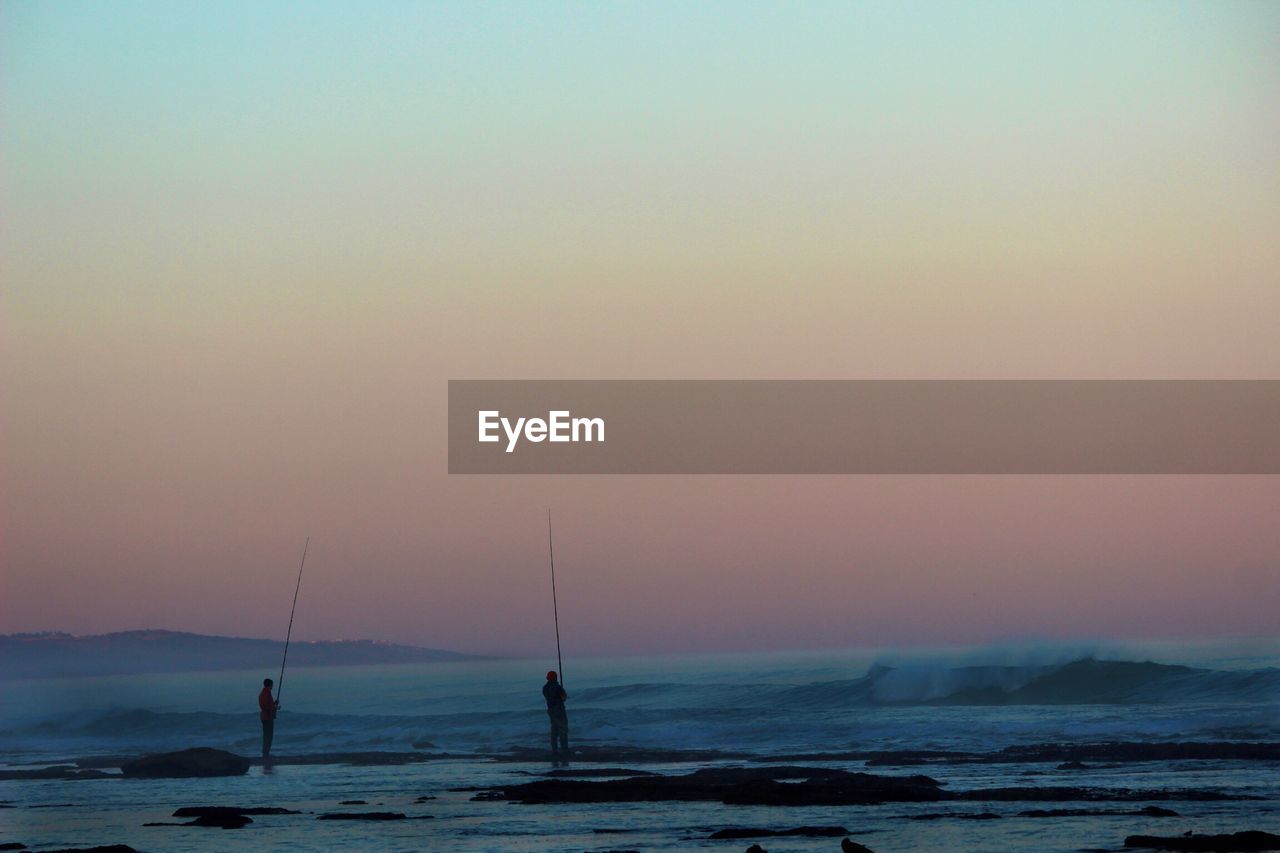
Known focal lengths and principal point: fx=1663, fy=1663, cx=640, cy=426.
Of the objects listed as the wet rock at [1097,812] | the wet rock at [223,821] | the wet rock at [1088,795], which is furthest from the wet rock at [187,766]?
the wet rock at [1097,812]

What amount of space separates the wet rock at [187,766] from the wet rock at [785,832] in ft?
42.4

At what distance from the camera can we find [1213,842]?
16.6 metres

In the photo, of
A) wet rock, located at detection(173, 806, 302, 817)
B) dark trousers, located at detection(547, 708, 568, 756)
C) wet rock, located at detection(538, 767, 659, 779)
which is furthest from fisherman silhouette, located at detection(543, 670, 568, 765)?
wet rock, located at detection(173, 806, 302, 817)

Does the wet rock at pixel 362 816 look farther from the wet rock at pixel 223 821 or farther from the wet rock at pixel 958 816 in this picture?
the wet rock at pixel 958 816

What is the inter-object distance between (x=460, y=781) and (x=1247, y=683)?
83.5ft

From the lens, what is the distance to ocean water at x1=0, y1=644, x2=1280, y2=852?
1856 cm

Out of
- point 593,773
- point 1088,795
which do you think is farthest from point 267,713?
point 1088,795

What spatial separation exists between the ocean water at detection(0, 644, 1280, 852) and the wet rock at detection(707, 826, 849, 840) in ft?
0.82

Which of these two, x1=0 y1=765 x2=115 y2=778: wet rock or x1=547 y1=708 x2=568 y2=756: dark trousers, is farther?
x1=547 y1=708 x2=568 y2=756: dark trousers

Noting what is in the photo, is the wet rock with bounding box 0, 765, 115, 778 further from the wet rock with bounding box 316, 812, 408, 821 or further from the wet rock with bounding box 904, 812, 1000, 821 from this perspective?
the wet rock with bounding box 904, 812, 1000, 821

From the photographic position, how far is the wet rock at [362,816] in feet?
67.6

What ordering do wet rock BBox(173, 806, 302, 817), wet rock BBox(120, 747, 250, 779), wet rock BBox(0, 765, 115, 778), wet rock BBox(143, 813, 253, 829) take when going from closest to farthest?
wet rock BBox(143, 813, 253, 829) < wet rock BBox(173, 806, 302, 817) < wet rock BBox(120, 747, 250, 779) < wet rock BBox(0, 765, 115, 778)

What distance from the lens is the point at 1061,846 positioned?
55.5ft

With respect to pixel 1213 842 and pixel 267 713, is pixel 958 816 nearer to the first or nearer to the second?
pixel 1213 842
